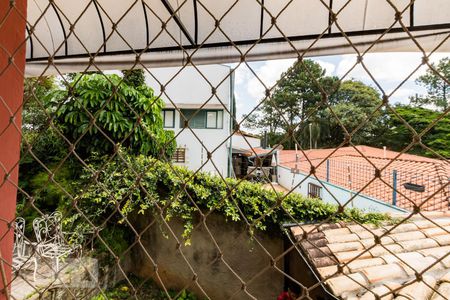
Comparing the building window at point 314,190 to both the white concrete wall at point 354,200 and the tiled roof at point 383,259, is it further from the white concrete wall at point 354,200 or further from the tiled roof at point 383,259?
the tiled roof at point 383,259

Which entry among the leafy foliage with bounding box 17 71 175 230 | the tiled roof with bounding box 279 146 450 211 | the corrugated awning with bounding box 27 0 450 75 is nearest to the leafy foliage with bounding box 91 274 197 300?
the leafy foliage with bounding box 17 71 175 230

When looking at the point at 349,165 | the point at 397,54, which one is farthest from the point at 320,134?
the point at 397,54

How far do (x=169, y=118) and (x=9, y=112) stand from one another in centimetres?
890

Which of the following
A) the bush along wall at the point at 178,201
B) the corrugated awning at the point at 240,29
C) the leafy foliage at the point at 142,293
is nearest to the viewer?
the corrugated awning at the point at 240,29

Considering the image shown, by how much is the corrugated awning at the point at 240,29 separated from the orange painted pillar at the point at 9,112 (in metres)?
0.23

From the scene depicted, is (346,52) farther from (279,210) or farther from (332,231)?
(279,210)

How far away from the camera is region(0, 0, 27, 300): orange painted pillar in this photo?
667 mm

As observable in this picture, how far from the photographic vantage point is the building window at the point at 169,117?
9.27 metres

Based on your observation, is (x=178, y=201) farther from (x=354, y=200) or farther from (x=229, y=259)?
(x=354, y=200)

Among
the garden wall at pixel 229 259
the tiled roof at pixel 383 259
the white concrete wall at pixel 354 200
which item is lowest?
the garden wall at pixel 229 259

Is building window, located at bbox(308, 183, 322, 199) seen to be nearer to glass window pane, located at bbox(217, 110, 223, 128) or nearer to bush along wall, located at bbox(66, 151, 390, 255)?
glass window pane, located at bbox(217, 110, 223, 128)

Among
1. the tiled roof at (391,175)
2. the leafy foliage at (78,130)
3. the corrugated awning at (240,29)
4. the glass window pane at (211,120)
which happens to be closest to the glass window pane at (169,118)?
the glass window pane at (211,120)

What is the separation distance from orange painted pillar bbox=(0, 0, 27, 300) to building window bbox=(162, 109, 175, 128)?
8683 millimetres

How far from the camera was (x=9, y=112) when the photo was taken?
2.18ft
